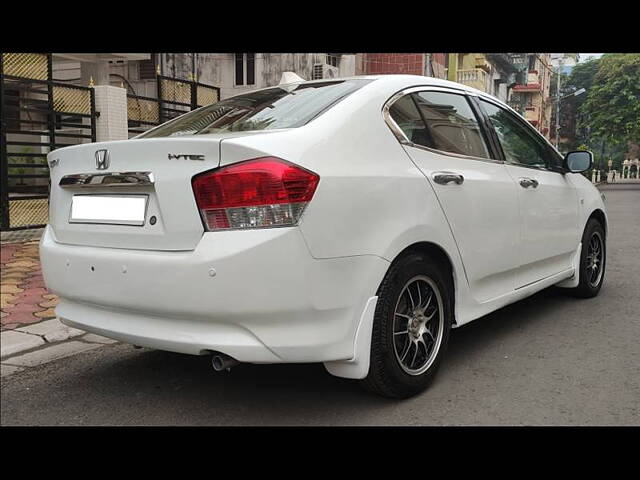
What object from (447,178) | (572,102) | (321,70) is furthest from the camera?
(572,102)

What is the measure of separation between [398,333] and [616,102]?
47.4 metres

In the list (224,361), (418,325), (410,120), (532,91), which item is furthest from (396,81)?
(532,91)

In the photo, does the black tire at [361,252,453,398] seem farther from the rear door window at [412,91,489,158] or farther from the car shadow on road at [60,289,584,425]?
the rear door window at [412,91,489,158]

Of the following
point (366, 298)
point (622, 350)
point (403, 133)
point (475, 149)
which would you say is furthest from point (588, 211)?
point (366, 298)

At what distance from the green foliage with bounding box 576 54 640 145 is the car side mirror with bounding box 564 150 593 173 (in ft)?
143

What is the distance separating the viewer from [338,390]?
3.09 m

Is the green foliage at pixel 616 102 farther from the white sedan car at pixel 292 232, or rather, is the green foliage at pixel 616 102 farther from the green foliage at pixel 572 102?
the white sedan car at pixel 292 232

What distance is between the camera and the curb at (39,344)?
11.0ft

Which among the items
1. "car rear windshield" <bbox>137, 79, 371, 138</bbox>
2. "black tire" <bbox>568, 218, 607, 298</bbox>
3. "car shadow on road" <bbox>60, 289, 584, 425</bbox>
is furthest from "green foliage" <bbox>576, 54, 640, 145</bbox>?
"car shadow on road" <bbox>60, 289, 584, 425</bbox>

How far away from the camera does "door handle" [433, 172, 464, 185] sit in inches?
122

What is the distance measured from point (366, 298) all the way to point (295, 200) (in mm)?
532

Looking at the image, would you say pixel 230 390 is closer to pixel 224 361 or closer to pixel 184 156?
pixel 224 361

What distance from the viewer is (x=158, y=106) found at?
12.4 metres
